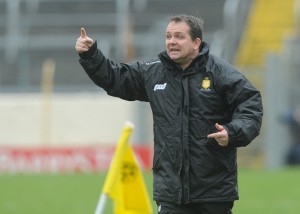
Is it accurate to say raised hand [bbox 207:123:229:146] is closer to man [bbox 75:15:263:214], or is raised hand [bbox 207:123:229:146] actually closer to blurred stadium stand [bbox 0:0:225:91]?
man [bbox 75:15:263:214]

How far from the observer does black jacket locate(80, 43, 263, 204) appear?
274 inches

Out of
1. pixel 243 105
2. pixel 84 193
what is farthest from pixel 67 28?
pixel 243 105

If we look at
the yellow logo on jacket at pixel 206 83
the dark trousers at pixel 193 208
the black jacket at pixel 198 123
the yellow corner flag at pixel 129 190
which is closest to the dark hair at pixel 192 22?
the black jacket at pixel 198 123

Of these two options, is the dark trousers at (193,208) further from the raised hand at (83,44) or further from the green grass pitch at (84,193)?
the green grass pitch at (84,193)

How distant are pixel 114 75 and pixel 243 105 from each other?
3.28ft

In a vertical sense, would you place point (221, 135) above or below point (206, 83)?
below

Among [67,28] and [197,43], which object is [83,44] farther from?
[67,28]

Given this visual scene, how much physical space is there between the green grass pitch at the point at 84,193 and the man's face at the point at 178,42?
5.81 m

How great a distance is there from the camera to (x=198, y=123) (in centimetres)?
700

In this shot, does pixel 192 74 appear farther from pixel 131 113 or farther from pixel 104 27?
pixel 104 27

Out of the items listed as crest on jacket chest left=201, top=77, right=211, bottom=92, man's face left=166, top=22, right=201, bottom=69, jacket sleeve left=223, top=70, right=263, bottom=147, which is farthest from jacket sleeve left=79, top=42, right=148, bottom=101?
jacket sleeve left=223, top=70, right=263, bottom=147

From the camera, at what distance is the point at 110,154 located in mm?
22969

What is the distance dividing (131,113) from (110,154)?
1.49 metres

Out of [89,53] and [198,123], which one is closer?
[198,123]
